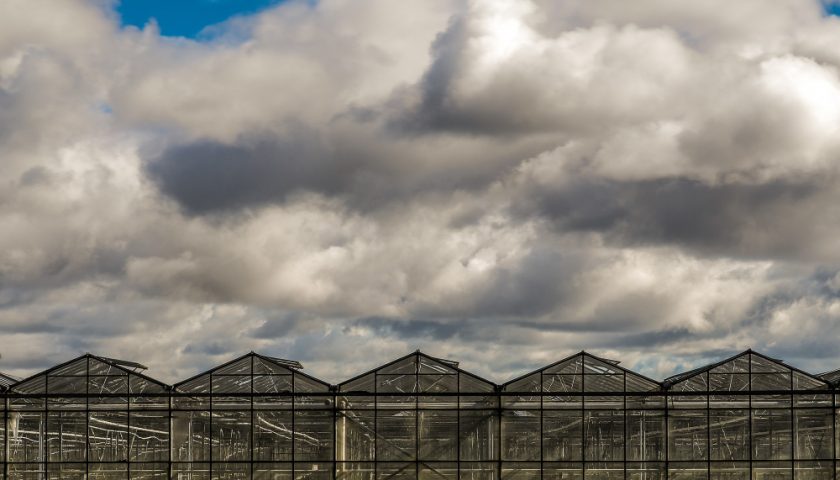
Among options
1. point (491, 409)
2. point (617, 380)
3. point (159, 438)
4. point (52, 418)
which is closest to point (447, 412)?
point (491, 409)

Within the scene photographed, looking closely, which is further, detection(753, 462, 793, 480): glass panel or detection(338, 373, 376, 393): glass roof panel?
detection(338, 373, 376, 393): glass roof panel

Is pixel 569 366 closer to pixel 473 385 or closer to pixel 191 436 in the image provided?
pixel 473 385

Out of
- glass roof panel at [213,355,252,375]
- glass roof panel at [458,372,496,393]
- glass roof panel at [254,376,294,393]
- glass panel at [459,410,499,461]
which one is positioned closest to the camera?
glass panel at [459,410,499,461]

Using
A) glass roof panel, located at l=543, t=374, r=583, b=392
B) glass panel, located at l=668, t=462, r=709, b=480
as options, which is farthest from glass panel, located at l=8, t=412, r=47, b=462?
glass panel, located at l=668, t=462, r=709, b=480

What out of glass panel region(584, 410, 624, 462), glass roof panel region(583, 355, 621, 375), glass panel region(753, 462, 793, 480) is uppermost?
glass roof panel region(583, 355, 621, 375)

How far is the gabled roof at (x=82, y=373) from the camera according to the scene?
72125 mm

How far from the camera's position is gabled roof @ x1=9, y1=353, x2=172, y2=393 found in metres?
72.1

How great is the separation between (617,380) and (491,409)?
6578mm

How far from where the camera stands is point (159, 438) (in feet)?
236

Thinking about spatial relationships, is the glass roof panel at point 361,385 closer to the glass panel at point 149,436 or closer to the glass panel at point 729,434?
the glass panel at point 149,436

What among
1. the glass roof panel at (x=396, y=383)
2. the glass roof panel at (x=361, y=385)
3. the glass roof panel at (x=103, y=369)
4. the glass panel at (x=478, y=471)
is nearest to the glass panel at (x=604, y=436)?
the glass panel at (x=478, y=471)

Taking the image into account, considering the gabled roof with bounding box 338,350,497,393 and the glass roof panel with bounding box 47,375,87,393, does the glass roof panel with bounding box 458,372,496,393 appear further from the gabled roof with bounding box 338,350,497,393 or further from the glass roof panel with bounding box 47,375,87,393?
the glass roof panel with bounding box 47,375,87,393

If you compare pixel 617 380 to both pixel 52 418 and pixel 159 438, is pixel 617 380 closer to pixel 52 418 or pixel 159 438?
pixel 159 438

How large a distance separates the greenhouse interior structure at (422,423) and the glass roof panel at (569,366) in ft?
0.31
